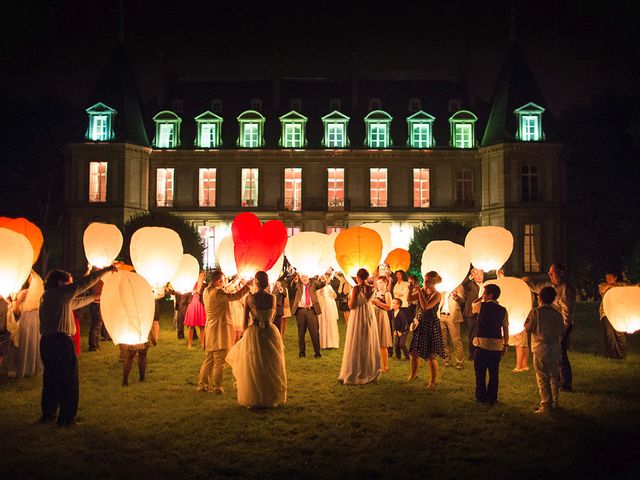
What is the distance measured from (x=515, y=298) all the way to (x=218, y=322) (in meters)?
4.76

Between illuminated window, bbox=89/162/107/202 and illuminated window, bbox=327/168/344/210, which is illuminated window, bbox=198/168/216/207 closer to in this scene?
illuminated window, bbox=89/162/107/202

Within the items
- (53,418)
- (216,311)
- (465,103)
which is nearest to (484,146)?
(465,103)

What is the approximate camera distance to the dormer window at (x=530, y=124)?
115 ft

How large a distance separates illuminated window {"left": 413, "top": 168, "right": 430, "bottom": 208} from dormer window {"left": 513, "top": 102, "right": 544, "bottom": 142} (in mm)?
5821

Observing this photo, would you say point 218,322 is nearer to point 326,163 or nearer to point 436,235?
point 436,235

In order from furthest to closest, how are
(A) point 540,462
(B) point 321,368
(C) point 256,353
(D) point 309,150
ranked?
1. (D) point 309,150
2. (B) point 321,368
3. (C) point 256,353
4. (A) point 540,462

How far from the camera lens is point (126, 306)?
818cm

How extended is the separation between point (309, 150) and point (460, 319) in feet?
87.7

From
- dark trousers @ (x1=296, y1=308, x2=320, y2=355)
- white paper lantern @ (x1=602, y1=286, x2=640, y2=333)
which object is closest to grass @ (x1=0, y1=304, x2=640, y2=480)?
white paper lantern @ (x1=602, y1=286, x2=640, y2=333)

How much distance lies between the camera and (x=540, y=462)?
6285 mm

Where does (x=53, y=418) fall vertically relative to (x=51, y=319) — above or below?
below

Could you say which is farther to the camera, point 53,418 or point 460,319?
point 460,319

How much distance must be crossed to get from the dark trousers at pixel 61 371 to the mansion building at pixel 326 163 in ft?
92.8

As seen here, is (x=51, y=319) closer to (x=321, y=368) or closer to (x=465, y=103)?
(x=321, y=368)
